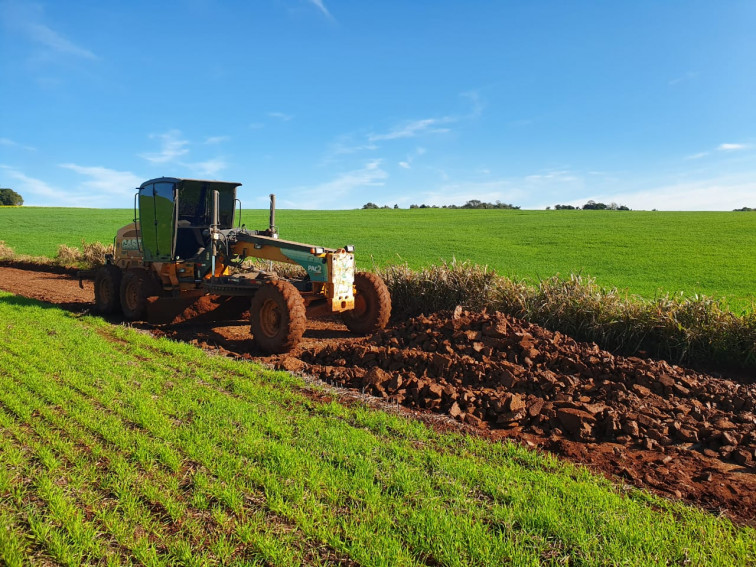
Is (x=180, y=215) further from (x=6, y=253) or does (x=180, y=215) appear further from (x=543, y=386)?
(x=6, y=253)

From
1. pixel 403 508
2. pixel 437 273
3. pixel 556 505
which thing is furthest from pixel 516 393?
pixel 437 273

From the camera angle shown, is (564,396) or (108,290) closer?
(564,396)

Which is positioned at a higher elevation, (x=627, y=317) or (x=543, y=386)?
(x=627, y=317)

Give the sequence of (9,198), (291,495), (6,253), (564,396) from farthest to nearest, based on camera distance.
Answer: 1. (9,198)
2. (6,253)
3. (564,396)
4. (291,495)

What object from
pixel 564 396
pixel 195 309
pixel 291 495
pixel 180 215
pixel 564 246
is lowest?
pixel 291 495

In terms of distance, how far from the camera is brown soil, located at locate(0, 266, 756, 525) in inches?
187

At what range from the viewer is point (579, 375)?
22.5 feet

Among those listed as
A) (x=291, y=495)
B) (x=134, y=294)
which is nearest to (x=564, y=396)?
(x=291, y=495)

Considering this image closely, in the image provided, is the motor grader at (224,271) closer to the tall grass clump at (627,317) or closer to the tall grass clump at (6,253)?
the tall grass clump at (627,317)

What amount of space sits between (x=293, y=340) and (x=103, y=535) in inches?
191

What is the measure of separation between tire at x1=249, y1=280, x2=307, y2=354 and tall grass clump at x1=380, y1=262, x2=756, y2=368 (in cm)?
370

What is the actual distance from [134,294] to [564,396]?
8337 millimetres

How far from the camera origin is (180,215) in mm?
10453

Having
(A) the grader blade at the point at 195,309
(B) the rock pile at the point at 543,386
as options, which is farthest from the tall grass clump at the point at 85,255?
(B) the rock pile at the point at 543,386
